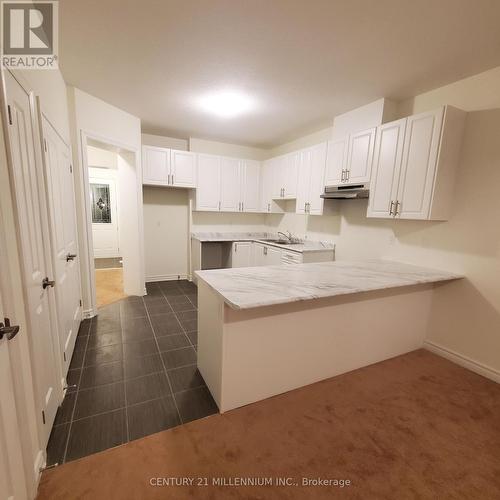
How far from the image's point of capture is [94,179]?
6000 millimetres

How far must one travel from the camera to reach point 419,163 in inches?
94.0

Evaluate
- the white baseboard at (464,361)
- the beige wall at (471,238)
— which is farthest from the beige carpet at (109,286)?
the white baseboard at (464,361)

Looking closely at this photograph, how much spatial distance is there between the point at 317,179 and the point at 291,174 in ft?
2.19

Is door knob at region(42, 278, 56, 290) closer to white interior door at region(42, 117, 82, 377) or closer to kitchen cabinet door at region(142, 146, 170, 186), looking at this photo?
white interior door at region(42, 117, 82, 377)

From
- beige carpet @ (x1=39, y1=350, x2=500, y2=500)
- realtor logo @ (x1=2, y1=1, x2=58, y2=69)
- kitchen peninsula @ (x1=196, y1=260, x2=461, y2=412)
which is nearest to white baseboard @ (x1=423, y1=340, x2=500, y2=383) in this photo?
beige carpet @ (x1=39, y1=350, x2=500, y2=500)

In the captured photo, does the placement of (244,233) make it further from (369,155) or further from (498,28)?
(498,28)

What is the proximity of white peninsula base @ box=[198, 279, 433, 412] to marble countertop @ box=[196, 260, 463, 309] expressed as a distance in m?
0.13

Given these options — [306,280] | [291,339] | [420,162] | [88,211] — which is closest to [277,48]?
[420,162]

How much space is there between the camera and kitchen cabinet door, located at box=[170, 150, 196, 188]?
426 cm

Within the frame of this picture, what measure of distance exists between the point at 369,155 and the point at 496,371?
2.41 meters

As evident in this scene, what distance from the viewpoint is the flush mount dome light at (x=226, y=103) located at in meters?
2.85

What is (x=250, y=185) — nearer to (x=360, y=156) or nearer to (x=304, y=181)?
(x=304, y=181)

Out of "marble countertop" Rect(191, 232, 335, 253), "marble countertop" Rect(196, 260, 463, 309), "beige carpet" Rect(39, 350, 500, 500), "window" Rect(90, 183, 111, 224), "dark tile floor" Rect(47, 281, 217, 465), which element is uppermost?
"window" Rect(90, 183, 111, 224)

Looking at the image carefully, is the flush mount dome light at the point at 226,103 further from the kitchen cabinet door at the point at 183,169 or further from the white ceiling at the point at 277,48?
the kitchen cabinet door at the point at 183,169
